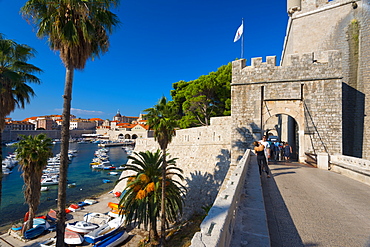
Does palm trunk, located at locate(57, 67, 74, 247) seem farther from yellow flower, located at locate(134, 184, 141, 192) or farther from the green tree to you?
the green tree

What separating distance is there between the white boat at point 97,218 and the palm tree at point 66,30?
1211 cm

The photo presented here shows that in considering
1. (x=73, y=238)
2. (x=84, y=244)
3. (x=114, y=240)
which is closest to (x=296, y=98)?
(x=114, y=240)

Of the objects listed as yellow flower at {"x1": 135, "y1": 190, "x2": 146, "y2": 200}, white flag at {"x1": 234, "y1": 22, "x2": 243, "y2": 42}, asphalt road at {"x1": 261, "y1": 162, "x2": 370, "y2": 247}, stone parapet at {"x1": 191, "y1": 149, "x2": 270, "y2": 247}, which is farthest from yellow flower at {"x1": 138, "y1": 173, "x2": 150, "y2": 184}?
white flag at {"x1": 234, "y1": 22, "x2": 243, "y2": 42}

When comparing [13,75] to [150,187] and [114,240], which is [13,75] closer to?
[150,187]

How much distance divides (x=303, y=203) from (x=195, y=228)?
8.85m

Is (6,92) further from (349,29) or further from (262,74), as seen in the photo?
(349,29)

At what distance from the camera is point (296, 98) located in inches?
414

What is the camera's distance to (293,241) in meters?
2.80

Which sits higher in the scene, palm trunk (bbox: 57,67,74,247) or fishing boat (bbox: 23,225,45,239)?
palm trunk (bbox: 57,67,74,247)

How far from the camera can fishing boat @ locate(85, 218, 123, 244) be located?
540 inches

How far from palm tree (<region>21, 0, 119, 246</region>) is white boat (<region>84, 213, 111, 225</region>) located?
12112 millimetres

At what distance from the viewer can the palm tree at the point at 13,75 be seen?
6871mm

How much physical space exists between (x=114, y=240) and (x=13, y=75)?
40.0ft

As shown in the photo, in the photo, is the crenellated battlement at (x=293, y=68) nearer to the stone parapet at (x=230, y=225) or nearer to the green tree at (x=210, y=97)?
the stone parapet at (x=230, y=225)
